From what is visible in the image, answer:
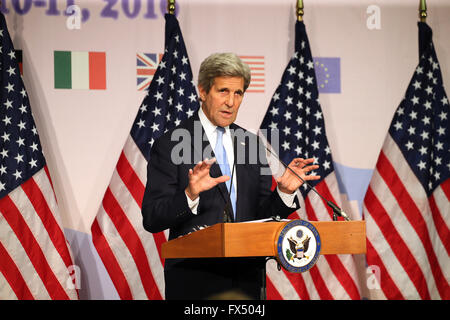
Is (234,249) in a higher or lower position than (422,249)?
higher

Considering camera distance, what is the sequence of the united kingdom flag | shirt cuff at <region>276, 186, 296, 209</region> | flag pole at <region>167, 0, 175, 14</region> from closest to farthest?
1. shirt cuff at <region>276, 186, 296, 209</region>
2. flag pole at <region>167, 0, 175, 14</region>
3. the united kingdom flag

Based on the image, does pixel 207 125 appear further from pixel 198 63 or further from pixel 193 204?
pixel 198 63

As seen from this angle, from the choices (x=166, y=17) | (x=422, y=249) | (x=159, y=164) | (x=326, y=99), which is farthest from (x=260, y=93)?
(x=159, y=164)

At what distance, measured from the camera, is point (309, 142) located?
4367mm

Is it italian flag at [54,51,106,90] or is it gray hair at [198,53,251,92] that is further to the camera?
italian flag at [54,51,106,90]

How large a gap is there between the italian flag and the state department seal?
2.90 meters

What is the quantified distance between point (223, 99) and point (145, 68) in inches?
81.6

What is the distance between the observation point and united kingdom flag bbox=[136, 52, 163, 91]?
4.39m

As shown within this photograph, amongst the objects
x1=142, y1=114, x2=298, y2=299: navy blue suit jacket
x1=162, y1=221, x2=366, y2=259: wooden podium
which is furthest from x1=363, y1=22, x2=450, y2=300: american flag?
x1=162, y1=221, x2=366, y2=259: wooden podium

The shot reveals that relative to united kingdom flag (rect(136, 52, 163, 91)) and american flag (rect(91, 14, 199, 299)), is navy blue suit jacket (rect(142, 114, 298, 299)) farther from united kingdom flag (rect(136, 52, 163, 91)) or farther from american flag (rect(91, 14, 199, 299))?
united kingdom flag (rect(136, 52, 163, 91))

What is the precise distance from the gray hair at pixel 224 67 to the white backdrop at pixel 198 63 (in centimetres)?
199

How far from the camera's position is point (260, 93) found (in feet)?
14.8

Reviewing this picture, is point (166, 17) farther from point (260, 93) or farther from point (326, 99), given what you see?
point (326, 99)

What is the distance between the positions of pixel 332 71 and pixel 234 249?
316cm
